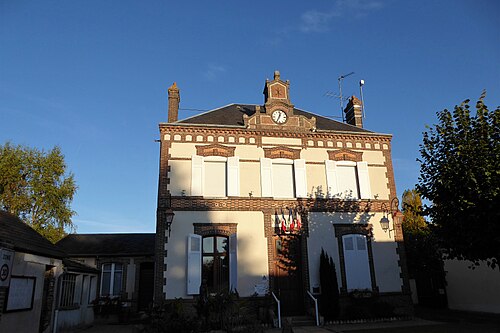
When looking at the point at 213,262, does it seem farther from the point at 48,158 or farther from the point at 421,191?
the point at 48,158

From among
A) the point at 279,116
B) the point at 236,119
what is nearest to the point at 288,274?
the point at 279,116

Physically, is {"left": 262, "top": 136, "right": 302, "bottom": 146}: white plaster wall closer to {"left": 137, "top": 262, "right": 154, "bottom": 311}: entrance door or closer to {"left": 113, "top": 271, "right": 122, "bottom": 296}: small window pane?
{"left": 137, "top": 262, "right": 154, "bottom": 311}: entrance door

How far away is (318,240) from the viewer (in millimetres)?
13688

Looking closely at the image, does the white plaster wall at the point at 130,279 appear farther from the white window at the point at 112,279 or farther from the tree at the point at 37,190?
the tree at the point at 37,190

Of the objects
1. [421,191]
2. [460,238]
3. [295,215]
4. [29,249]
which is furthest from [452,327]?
[29,249]

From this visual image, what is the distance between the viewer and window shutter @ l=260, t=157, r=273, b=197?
13844mm

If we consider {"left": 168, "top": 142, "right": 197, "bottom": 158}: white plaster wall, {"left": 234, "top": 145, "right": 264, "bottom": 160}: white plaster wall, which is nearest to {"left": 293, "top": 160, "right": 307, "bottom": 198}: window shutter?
{"left": 234, "top": 145, "right": 264, "bottom": 160}: white plaster wall

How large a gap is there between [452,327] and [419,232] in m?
9.21

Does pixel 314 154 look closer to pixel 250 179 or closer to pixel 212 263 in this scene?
pixel 250 179

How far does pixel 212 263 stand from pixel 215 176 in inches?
123

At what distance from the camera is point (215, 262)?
13023mm

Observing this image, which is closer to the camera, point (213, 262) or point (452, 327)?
point (452, 327)

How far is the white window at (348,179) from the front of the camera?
14.5 metres

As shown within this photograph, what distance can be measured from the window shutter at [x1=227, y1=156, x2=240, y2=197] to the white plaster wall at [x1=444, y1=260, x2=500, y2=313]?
10426mm
